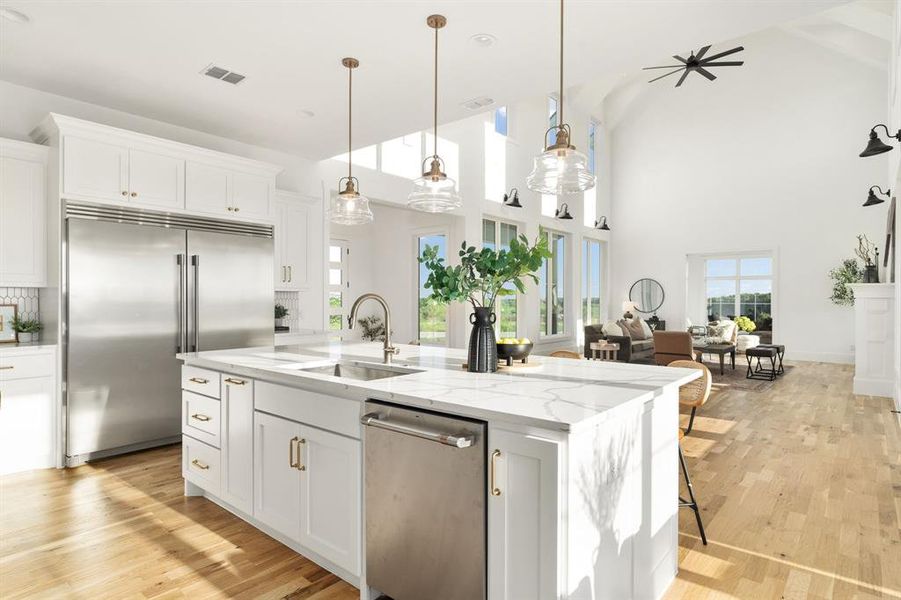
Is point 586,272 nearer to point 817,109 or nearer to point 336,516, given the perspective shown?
point 817,109

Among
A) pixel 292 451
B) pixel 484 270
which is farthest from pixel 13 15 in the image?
pixel 484 270

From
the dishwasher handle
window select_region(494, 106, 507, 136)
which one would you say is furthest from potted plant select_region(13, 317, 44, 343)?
window select_region(494, 106, 507, 136)

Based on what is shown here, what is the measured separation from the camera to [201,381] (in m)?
2.81

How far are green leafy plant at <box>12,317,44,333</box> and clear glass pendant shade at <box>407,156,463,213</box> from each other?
3.05m

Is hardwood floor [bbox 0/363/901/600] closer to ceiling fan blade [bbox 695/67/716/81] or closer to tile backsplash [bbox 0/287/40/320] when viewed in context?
tile backsplash [bbox 0/287/40/320]

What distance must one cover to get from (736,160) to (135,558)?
11.4 m

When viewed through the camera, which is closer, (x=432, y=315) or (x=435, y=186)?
(x=435, y=186)

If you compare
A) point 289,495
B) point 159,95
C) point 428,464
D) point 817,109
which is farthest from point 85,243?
point 817,109

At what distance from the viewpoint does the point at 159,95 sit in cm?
393

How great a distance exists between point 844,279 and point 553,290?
4974 mm

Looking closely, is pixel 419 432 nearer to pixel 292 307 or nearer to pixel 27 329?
pixel 27 329

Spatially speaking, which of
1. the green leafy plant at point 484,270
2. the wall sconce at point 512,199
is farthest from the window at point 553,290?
the green leafy plant at point 484,270

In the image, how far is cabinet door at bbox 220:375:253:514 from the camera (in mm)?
2465

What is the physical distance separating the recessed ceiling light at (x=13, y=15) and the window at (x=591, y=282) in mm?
9543
